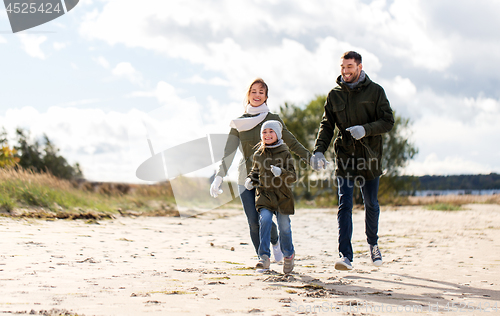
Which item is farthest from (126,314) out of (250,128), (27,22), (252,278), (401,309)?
(27,22)

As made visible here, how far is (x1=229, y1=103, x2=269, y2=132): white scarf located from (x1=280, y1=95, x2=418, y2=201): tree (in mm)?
22896

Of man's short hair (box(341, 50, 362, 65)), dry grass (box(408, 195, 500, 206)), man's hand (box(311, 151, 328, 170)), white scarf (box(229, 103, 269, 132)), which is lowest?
dry grass (box(408, 195, 500, 206))

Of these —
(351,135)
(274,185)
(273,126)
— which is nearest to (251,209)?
(274,185)

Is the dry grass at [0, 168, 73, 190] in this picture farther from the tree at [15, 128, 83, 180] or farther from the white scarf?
the tree at [15, 128, 83, 180]

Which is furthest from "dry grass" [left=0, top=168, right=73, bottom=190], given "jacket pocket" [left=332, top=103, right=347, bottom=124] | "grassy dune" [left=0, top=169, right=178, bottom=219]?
"jacket pocket" [left=332, top=103, right=347, bottom=124]

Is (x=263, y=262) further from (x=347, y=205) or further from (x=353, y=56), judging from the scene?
(x=353, y=56)

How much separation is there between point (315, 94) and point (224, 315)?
27.5 meters

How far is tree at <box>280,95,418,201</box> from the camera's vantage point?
2756cm

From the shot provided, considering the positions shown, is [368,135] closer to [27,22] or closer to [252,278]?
[252,278]

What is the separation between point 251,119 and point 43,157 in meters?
27.5

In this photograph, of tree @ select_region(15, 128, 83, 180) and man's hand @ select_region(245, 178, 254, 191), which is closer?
man's hand @ select_region(245, 178, 254, 191)

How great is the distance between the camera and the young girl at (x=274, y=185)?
438 centimetres

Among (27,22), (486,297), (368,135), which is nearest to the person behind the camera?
(486,297)

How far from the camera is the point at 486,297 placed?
3.71 m
